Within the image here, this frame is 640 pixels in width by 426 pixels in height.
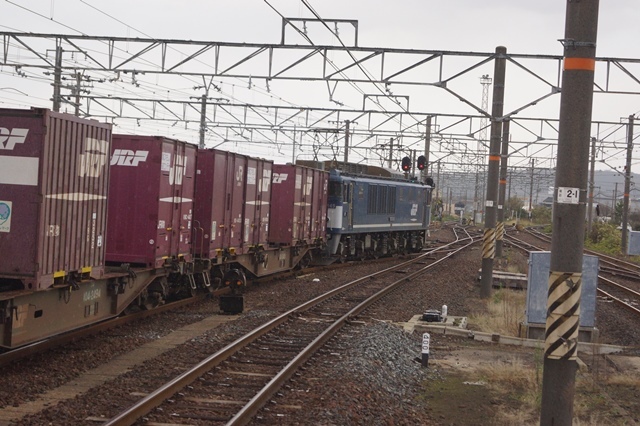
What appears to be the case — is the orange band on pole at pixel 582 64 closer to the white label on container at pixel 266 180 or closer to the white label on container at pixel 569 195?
the white label on container at pixel 569 195

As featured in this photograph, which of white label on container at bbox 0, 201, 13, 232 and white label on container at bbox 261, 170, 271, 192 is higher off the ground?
white label on container at bbox 261, 170, 271, 192

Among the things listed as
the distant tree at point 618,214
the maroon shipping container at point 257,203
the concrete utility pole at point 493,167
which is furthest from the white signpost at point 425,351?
the distant tree at point 618,214

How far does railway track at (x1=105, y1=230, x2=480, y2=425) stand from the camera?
8.84 meters

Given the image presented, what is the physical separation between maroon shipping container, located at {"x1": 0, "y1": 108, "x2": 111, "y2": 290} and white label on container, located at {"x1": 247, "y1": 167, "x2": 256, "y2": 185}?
8947 millimetres

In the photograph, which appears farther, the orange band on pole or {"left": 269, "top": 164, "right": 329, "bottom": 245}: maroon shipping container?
{"left": 269, "top": 164, "right": 329, "bottom": 245}: maroon shipping container

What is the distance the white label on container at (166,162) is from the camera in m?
14.8

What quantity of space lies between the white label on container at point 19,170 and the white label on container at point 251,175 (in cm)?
1002

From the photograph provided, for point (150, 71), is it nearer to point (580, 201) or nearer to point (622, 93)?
point (622, 93)

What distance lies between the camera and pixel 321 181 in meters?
28.1

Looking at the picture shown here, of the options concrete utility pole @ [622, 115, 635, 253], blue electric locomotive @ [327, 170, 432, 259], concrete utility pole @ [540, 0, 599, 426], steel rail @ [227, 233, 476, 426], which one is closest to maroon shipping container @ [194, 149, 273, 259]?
steel rail @ [227, 233, 476, 426]

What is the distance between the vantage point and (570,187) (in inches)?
328

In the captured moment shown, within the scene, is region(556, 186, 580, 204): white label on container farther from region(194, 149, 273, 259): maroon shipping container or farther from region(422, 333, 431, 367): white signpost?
region(194, 149, 273, 259): maroon shipping container

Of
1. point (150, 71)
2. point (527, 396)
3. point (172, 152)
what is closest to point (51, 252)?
point (172, 152)

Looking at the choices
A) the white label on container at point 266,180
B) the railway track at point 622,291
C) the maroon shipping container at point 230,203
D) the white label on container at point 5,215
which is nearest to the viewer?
the white label on container at point 5,215
